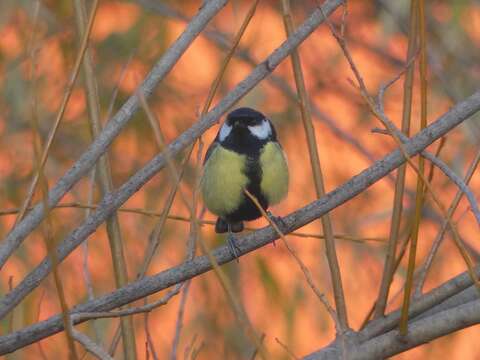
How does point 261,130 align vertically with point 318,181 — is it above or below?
above

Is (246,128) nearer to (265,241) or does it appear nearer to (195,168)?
(195,168)

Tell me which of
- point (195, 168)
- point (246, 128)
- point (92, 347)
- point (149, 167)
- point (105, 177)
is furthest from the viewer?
point (195, 168)

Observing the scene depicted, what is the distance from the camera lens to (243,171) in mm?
2092

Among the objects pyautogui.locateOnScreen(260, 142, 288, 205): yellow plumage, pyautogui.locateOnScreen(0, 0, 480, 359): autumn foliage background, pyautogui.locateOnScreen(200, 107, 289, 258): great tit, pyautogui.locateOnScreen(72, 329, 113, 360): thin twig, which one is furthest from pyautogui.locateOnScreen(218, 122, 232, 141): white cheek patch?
pyautogui.locateOnScreen(72, 329, 113, 360): thin twig

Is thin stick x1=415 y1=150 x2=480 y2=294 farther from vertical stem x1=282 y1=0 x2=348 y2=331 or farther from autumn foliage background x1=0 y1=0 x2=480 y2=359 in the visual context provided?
autumn foliage background x1=0 y1=0 x2=480 y2=359

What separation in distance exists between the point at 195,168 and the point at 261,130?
609 millimetres

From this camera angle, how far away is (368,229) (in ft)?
10.3

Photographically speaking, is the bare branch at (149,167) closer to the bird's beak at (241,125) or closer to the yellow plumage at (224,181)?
the yellow plumage at (224,181)

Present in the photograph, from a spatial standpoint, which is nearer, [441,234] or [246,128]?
[441,234]

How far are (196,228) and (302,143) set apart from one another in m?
2.22

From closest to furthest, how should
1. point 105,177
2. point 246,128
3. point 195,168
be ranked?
1. point 105,177
2. point 246,128
3. point 195,168

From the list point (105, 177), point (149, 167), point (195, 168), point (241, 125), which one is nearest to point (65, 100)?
point (149, 167)

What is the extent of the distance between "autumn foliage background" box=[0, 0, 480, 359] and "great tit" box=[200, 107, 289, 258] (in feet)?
1.84

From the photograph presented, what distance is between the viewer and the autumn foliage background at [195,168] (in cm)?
281
